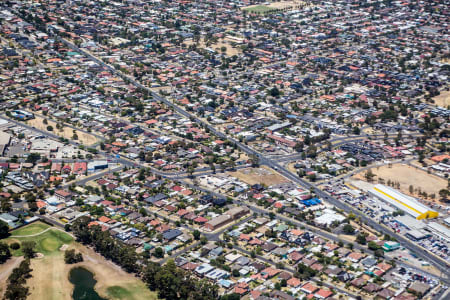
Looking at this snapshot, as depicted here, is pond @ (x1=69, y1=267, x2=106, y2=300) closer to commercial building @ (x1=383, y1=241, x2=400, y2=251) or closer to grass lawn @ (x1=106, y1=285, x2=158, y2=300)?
grass lawn @ (x1=106, y1=285, x2=158, y2=300)

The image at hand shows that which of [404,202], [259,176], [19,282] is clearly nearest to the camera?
[19,282]

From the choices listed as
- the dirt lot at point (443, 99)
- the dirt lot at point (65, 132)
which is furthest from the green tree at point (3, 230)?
the dirt lot at point (443, 99)

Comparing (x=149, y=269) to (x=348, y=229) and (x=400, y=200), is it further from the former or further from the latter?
(x=400, y=200)

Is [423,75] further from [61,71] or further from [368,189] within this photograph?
[61,71]

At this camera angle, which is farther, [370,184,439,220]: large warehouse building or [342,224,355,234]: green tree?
[370,184,439,220]: large warehouse building

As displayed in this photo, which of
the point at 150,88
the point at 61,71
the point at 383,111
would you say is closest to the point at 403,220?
the point at 383,111

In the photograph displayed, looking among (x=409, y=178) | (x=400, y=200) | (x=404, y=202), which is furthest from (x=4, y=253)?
(x=409, y=178)

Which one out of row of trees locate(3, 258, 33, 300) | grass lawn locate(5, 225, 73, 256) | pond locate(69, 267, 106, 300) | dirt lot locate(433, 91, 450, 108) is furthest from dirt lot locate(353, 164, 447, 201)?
row of trees locate(3, 258, 33, 300)
